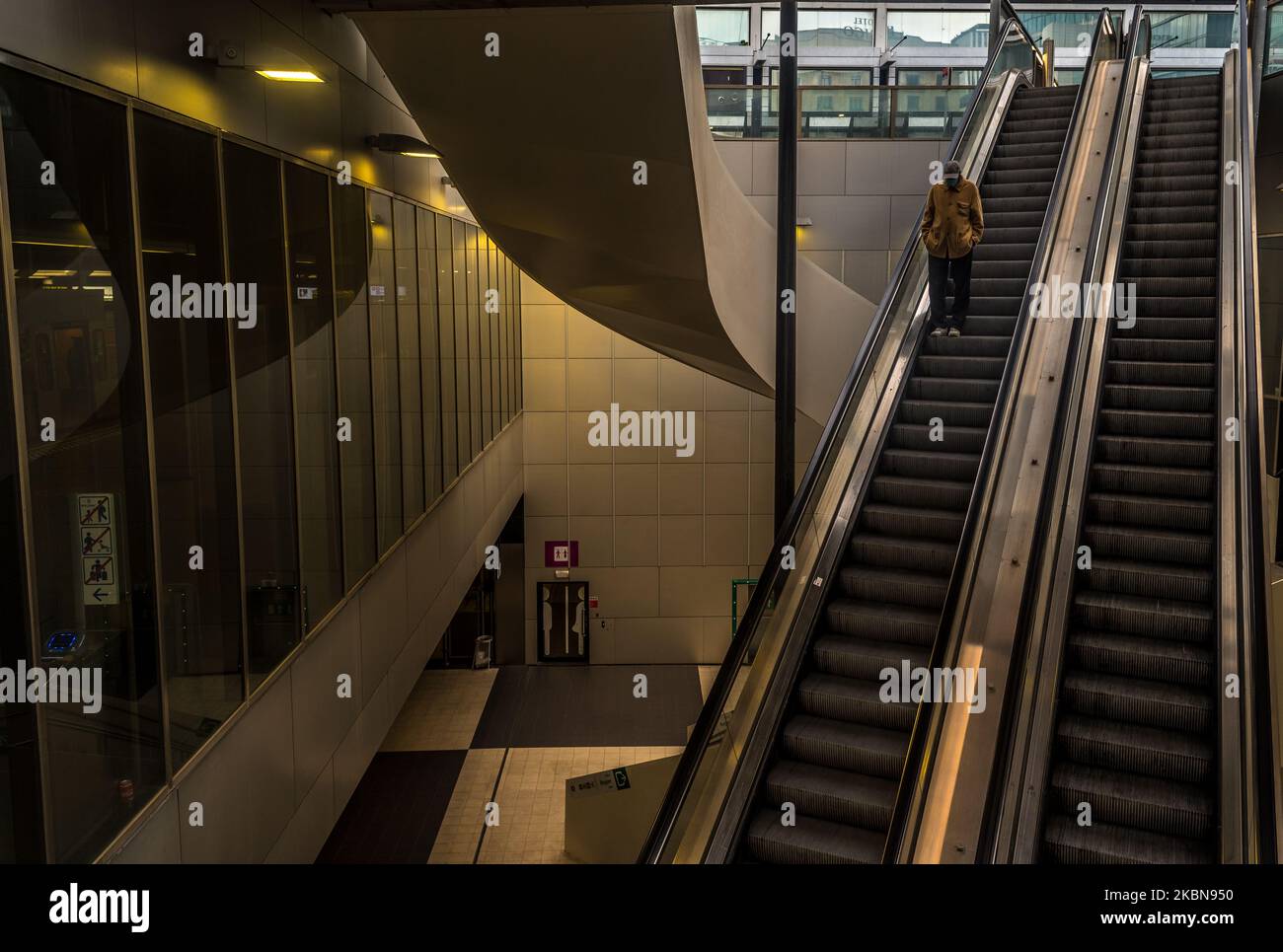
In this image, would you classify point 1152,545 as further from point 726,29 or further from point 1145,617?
point 726,29

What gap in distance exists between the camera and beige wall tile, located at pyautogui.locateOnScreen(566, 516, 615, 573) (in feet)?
62.5

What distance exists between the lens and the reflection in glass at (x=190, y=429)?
4.95m

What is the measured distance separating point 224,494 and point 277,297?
1.47 m

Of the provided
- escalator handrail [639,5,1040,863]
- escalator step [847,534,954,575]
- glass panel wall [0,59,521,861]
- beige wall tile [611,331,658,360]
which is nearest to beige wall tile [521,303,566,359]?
beige wall tile [611,331,658,360]

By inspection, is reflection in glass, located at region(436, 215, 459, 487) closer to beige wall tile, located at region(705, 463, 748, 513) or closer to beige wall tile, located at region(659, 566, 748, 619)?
beige wall tile, located at region(705, 463, 748, 513)

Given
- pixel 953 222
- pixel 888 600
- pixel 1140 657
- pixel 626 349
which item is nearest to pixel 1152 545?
pixel 1140 657

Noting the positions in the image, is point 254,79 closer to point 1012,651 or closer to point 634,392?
point 1012,651

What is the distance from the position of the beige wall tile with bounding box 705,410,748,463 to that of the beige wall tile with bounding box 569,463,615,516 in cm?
194

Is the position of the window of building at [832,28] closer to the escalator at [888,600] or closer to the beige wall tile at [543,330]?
the beige wall tile at [543,330]

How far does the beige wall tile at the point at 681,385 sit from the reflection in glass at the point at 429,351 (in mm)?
7362

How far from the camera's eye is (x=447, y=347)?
12.2 m

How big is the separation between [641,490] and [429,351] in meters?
8.20

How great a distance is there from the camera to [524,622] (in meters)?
19.4

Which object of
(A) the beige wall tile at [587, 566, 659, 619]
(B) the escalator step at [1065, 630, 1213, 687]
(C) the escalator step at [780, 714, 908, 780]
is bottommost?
(A) the beige wall tile at [587, 566, 659, 619]
